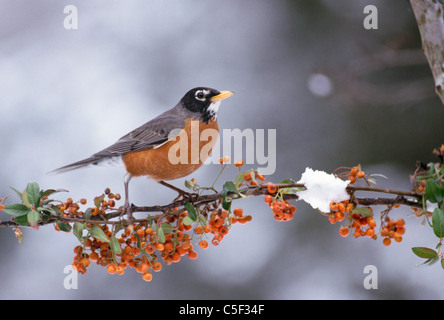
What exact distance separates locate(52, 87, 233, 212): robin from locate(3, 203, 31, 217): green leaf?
0.21 meters

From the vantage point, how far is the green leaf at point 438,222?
1.10 meters

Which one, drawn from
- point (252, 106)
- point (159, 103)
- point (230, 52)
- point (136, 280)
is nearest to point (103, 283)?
point (136, 280)

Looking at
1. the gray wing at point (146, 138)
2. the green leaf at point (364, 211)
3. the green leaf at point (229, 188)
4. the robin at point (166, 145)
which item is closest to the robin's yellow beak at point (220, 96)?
the robin at point (166, 145)

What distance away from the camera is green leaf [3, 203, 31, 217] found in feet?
3.98

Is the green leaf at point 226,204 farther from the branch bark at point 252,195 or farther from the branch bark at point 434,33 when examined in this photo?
the branch bark at point 434,33

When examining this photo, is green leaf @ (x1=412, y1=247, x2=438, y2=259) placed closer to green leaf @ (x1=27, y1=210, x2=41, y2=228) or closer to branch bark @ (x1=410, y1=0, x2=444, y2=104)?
branch bark @ (x1=410, y1=0, x2=444, y2=104)

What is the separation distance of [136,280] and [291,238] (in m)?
0.88

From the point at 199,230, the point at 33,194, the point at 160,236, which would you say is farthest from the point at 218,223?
the point at 33,194

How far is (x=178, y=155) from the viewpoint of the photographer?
4.58ft

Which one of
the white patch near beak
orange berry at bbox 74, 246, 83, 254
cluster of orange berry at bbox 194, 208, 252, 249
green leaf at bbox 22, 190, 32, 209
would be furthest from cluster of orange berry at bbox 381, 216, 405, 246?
green leaf at bbox 22, 190, 32, 209

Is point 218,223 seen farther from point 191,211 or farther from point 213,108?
point 213,108

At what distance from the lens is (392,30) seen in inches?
91.2

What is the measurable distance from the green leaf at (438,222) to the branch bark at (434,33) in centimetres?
28
